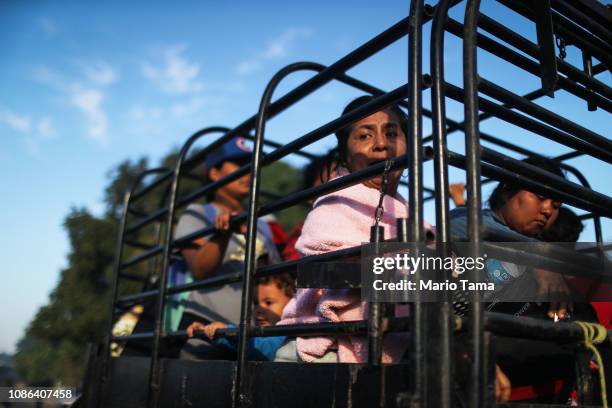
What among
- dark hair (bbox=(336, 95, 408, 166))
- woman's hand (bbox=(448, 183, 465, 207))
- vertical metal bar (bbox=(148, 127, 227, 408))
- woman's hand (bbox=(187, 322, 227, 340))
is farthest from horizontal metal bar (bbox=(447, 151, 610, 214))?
vertical metal bar (bbox=(148, 127, 227, 408))

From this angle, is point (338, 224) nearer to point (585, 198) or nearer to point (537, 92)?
point (585, 198)

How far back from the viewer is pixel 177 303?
10.3 ft

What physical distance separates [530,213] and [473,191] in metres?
1.32

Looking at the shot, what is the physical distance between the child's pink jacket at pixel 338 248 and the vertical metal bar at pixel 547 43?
63cm

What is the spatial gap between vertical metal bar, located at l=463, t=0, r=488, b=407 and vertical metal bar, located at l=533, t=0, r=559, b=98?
0.93 ft

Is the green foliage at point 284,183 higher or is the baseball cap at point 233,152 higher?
the green foliage at point 284,183

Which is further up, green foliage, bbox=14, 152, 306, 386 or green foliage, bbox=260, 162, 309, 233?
green foliage, bbox=260, 162, 309, 233

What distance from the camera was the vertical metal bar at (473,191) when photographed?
110cm

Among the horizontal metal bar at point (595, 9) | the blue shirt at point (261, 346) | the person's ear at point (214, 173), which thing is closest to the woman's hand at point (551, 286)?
the horizontal metal bar at point (595, 9)

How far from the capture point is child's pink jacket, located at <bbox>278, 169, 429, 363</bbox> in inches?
61.7

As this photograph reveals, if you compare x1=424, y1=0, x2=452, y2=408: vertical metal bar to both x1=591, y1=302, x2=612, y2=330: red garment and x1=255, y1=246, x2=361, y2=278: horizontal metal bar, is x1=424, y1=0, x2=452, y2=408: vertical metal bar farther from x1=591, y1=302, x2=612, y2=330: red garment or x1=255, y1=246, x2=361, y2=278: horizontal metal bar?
x1=591, y1=302, x2=612, y2=330: red garment

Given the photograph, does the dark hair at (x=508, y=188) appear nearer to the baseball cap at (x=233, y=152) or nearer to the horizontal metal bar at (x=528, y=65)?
the horizontal metal bar at (x=528, y=65)

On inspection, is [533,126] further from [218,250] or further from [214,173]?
[214,173]
